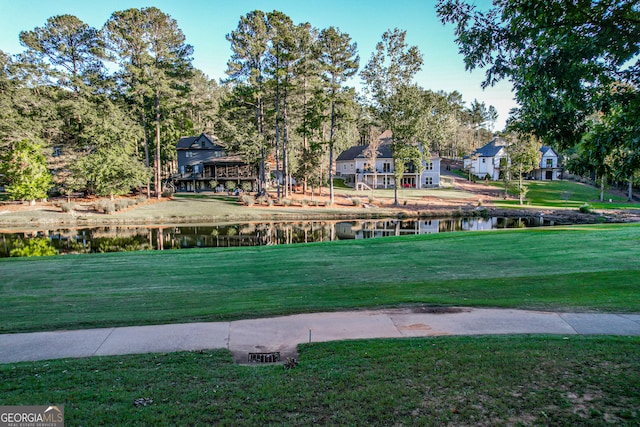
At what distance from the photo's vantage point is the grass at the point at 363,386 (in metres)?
3.81

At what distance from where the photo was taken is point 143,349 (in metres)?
→ 5.79

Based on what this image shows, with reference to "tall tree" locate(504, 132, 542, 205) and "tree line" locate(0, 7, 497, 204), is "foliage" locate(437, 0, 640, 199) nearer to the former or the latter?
"tree line" locate(0, 7, 497, 204)

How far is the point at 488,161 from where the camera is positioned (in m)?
71.2

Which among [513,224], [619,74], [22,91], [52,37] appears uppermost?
[52,37]

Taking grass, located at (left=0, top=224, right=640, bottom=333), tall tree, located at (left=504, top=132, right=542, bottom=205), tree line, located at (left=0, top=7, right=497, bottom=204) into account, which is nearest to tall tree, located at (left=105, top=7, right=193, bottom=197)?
A: tree line, located at (left=0, top=7, right=497, bottom=204)

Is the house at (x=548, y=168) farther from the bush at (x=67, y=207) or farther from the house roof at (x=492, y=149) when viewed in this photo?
the bush at (x=67, y=207)

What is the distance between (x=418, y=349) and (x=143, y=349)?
4006 mm

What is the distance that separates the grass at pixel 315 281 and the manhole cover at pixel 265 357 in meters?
1.93

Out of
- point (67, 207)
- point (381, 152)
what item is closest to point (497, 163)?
point (381, 152)

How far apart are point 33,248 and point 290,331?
23.3 m

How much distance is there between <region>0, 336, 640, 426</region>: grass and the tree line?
37.4m

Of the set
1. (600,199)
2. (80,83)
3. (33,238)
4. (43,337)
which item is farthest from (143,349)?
(600,199)

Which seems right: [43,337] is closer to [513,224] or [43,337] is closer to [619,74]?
[619,74]

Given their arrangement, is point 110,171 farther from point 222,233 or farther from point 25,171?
point 222,233
